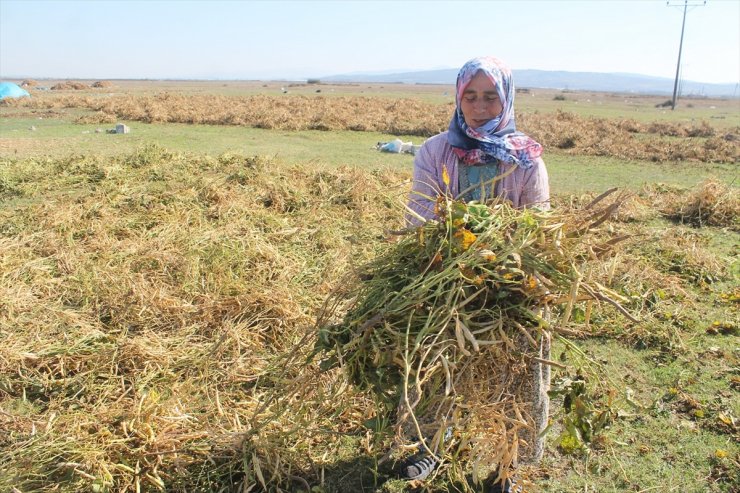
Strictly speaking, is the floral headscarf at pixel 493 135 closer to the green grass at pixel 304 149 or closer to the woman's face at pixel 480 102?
the woman's face at pixel 480 102

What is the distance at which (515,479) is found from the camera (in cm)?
272

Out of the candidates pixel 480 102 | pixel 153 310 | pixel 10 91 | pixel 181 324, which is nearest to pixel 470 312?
pixel 480 102

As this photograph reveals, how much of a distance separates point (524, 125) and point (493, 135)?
53.3 feet

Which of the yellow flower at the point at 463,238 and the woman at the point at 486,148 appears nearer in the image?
the yellow flower at the point at 463,238

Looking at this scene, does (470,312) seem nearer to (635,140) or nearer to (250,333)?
(250,333)

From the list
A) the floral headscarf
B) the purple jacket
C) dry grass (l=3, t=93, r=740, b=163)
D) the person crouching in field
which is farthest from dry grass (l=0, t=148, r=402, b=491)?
dry grass (l=3, t=93, r=740, b=163)

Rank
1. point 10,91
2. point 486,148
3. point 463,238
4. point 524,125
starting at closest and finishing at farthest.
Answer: point 463,238, point 486,148, point 524,125, point 10,91

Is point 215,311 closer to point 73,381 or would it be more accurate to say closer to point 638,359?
point 73,381

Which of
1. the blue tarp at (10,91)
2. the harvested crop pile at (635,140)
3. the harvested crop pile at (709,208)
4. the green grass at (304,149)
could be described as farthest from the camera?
the blue tarp at (10,91)

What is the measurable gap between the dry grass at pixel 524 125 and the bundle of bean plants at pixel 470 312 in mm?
12270

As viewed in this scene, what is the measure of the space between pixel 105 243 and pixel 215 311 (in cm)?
191

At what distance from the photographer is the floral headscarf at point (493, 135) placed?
2.61 m

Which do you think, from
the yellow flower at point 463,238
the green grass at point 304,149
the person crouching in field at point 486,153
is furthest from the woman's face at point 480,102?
the green grass at point 304,149

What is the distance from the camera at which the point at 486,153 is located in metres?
2.68
